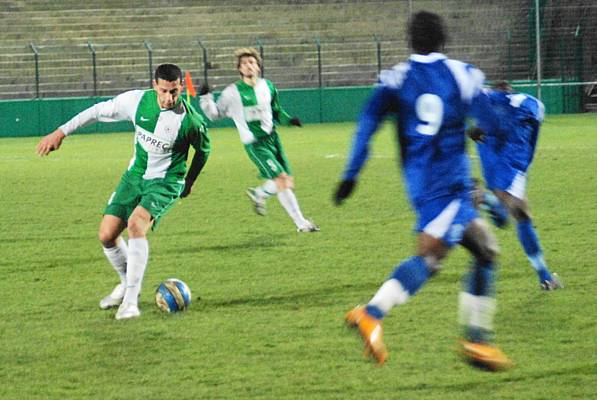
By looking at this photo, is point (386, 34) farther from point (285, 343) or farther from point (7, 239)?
point (285, 343)

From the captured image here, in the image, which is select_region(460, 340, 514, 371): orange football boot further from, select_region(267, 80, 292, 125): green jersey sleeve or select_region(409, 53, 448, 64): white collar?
select_region(267, 80, 292, 125): green jersey sleeve

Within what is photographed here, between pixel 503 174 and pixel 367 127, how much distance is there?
112 inches

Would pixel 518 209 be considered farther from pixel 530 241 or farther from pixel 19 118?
pixel 19 118

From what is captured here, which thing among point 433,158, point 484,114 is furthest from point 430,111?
point 484,114

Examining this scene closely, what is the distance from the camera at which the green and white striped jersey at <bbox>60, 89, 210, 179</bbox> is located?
815 centimetres

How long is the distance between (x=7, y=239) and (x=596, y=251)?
5814 mm

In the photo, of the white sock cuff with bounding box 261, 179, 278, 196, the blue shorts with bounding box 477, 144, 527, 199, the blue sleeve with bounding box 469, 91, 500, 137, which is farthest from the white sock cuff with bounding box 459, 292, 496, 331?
the white sock cuff with bounding box 261, 179, 278, 196

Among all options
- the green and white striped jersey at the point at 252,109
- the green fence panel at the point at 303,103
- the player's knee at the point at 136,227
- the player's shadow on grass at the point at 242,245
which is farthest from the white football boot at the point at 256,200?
the green fence panel at the point at 303,103

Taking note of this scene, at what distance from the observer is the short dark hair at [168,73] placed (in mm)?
7797

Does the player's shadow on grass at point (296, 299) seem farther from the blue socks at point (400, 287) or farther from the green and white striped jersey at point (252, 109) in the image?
the green and white striped jersey at point (252, 109)

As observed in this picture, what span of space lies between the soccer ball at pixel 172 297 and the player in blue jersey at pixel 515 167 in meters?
2.13

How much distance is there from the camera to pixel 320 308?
807 centimetres

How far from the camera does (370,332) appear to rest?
18.3 ft

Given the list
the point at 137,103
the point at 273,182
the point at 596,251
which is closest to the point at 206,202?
the point at 273,182
